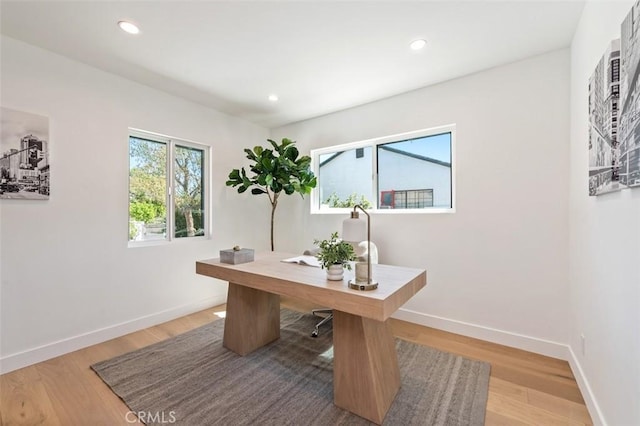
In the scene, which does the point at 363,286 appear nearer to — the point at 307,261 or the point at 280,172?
the point at 307,261

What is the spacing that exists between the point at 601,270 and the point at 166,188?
3.85 metres

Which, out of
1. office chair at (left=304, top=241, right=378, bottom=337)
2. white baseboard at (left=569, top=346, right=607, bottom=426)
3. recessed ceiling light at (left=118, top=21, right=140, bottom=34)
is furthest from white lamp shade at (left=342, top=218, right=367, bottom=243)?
recessed ceiling light at (left=118, top=21, right=140, bottom=34)

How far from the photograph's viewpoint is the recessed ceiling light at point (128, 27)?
1.95 metres

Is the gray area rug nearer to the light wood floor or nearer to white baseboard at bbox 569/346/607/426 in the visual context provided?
the light wood floor

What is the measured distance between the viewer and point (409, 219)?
302 cm

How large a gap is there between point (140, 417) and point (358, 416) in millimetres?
1295

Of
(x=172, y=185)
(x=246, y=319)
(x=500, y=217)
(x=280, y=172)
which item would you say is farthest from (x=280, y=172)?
(x=500, y=217)

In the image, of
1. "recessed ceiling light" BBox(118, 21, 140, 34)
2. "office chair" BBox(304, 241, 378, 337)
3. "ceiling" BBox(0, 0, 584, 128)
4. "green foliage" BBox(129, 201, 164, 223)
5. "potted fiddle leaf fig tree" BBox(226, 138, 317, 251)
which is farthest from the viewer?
"potted fiddle leaf fig tree" BBox(226, 138, 317, 251)

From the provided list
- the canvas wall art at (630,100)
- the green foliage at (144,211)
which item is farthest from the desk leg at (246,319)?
the canvas wall art at (630,100)

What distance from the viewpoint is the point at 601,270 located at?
152cm

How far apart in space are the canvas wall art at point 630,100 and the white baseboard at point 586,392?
1278 mm

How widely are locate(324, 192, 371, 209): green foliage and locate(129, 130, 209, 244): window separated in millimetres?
1689

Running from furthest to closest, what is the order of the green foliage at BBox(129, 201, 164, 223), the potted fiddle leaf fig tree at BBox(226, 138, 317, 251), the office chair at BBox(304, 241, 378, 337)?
the potted fiddle leaf fig tree at BBox(226, 138, 317, 251)
the green foliage at BBox(129, 201, 164, 223)
the office chair at BBox(304, 241, 378, 337)

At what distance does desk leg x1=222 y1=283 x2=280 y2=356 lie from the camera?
91.2 inches
